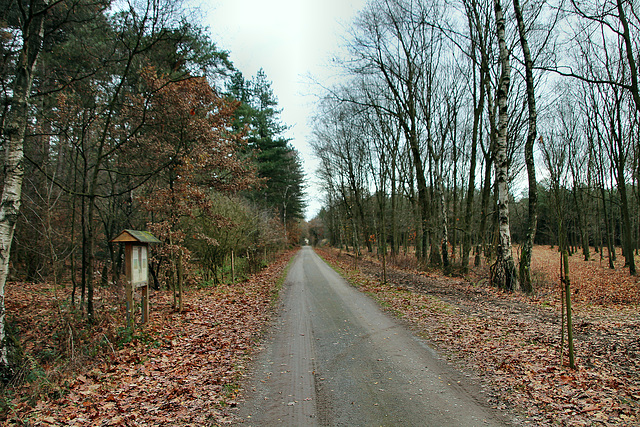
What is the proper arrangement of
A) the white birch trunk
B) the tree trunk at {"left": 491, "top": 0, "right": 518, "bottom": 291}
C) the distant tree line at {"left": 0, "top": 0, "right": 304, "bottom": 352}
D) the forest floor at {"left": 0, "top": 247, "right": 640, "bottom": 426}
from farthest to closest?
the tree trunk at {"left": 491, "top": 0, "right": 518, "bottom": 291} → the distant tree line at {"left": 0, "top": 0, "right": 304, "bottom": 352} → the white birch trunk → the forest floor at {"left": 0, "top": 247, "right": 640, "bottom": 426}

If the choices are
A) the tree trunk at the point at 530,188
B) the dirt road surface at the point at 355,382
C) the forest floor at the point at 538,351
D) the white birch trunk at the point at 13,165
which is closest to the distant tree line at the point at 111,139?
the white birch trunk at the point at 13,165

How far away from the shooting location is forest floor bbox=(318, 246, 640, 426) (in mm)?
3746

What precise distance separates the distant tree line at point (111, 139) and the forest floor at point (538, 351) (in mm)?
6211

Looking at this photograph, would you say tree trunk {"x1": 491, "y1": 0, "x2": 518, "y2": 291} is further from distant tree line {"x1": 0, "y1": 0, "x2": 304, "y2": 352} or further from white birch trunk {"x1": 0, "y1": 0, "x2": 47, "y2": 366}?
white birch trunk {"x1": 0, "y1": 0, "x2": 47, "y2": 366}

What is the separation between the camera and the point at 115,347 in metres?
6.12

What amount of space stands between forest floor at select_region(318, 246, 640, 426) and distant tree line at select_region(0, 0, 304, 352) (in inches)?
245

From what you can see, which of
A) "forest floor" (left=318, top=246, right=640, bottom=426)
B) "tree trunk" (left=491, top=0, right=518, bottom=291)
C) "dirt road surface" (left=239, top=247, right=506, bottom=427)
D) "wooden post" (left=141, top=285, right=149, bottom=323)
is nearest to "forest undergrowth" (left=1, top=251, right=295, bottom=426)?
"wooden post" (left=141, top=285, right=149, bottom=323)

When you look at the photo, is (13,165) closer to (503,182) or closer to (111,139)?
(111,139)

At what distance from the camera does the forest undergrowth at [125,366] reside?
12.9 feet

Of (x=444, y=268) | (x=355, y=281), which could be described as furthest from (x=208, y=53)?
(x=444, y=268)

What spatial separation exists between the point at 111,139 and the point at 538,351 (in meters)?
12.6

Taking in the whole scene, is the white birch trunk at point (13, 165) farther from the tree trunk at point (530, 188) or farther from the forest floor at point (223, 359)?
the tree trunk at point (530, 188)

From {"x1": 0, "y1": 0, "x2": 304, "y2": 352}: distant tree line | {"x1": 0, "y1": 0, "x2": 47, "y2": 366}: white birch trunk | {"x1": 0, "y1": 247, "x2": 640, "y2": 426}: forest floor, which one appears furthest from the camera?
{"x1": 0, "y1": 0, "x2": 304, "y2": 352}: distant tree line

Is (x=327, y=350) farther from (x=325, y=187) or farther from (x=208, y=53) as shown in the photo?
(x=325, y=187)
